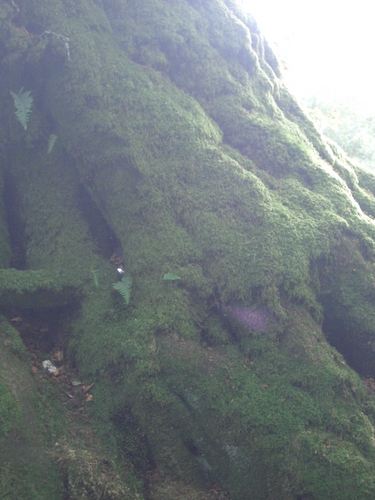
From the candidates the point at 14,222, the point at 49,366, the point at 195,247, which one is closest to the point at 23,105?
the point at 14,222

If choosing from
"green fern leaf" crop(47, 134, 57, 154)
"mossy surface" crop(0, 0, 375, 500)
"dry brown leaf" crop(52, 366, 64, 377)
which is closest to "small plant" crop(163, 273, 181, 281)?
"mossy surface" crop(0, 0, 375, 500)

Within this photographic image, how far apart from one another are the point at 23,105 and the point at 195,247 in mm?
3307

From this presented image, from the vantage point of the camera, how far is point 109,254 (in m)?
6.42

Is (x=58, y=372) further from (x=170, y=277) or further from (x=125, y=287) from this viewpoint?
(x=170, y=277)

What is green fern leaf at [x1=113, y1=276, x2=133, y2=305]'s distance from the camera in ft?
17.8

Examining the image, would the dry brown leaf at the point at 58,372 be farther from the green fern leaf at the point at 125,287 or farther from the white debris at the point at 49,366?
the green fern leaf at the point at 125,287

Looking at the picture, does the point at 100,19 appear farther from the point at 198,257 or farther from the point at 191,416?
the point at 191,416

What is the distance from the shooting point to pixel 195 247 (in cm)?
580

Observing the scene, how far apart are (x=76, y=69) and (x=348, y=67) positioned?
42.9ft

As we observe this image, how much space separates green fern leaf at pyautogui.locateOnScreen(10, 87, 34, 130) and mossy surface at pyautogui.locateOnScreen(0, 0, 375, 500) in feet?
1.17

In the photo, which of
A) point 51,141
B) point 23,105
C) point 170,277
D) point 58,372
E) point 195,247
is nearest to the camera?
point 58,372

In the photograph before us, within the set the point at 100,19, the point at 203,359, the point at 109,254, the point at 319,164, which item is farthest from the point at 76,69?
the point at 203,359

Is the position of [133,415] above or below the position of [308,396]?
below

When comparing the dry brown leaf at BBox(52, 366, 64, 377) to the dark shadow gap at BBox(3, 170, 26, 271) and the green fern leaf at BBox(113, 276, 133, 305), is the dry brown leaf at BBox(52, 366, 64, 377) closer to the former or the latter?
the green fern leaf at BBox(113, 276, 133, 305)
